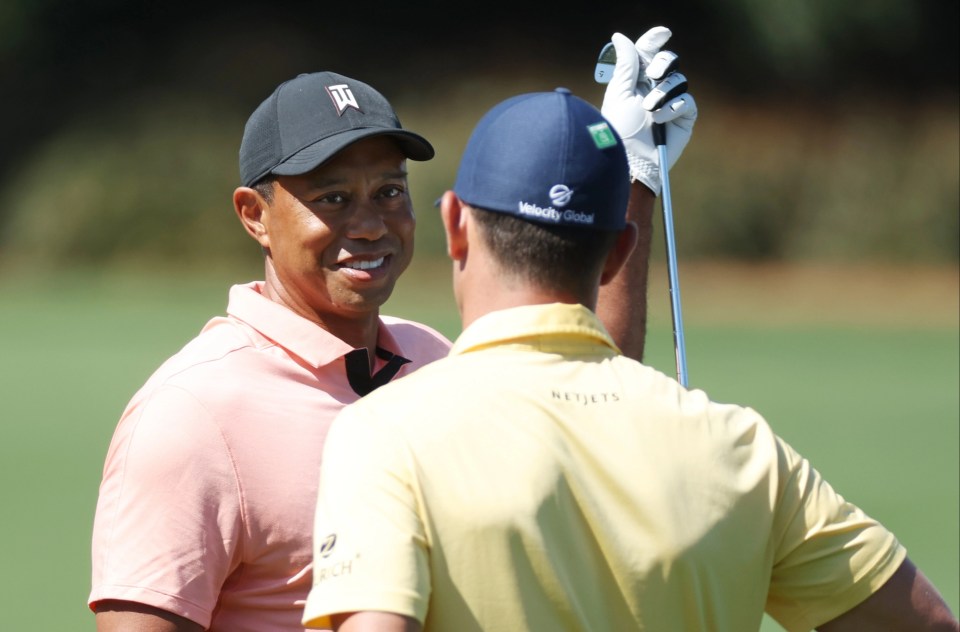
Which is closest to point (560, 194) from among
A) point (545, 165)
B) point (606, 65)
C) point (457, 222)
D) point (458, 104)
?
point (545, 165)

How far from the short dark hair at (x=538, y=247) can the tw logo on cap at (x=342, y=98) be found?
1060mm

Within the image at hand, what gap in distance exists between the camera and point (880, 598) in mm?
Result: 2348

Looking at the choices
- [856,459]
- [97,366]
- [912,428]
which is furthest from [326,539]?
[97,366]

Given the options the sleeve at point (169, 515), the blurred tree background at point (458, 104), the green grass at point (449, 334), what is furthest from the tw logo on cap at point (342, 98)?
the blurred tree background at point (458, 104)

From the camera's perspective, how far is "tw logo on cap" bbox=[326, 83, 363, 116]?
3300 millimetres

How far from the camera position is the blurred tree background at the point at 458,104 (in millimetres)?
24750

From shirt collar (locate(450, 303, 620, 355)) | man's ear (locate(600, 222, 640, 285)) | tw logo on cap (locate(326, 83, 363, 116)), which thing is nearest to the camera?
shirt collar (locate(450, 303, 620, 355))

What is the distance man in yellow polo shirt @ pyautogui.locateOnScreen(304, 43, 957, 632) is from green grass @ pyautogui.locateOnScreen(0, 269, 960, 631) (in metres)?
5.34

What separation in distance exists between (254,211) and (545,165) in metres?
1.32

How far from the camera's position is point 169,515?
2768 mm

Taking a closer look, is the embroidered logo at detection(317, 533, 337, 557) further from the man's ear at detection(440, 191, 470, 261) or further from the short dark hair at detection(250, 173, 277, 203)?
the short dark hair at detection(250, 173, 277, 203)

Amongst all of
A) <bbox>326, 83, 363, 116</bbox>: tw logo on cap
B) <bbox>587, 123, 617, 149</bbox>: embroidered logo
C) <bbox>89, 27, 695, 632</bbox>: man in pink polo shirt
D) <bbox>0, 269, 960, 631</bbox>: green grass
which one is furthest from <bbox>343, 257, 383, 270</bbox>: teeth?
<bbox>0, 269, 960, 631</bbox>: green grass

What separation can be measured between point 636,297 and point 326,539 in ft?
5.55

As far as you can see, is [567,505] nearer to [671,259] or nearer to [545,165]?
[545,165]
